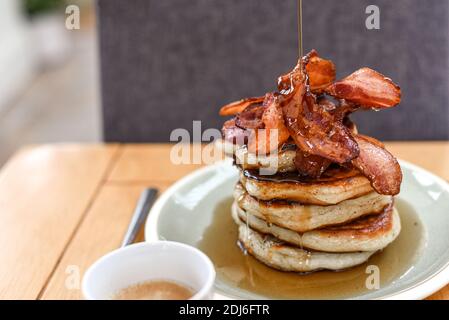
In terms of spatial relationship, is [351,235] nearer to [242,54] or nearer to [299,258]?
[299,258]

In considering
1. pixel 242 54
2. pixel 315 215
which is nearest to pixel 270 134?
pixel 315 215

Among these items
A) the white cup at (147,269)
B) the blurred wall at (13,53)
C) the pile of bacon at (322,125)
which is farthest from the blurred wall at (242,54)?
the blurred wall at (13,53)

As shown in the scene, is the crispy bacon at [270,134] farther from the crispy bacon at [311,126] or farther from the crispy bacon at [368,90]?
the crispy bacon at [368,90]

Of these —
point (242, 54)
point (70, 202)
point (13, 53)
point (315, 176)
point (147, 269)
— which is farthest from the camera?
point (13, 53)

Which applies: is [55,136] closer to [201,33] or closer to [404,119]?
[201,33]

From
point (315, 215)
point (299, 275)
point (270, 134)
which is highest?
point (270, 134)

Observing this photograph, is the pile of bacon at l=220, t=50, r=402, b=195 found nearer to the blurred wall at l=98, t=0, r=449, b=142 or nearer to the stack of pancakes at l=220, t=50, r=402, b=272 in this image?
the stack of pancakes at l=220, t=50, r=402, b=272

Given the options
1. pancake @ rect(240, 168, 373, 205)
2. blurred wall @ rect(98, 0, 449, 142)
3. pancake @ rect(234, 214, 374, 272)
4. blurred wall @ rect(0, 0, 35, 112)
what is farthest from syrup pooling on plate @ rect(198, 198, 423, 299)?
blurred wall @ rect(0, 0, 35, 112)
